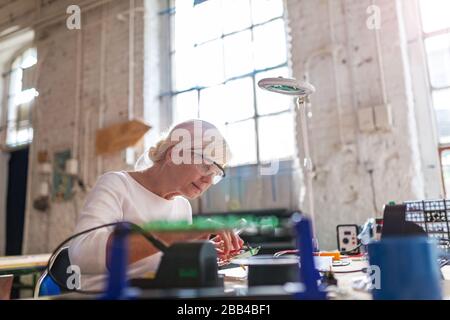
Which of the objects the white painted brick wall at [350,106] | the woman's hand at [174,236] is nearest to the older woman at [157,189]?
the woman's hand at [174,236]

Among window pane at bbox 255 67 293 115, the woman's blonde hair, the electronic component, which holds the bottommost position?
the electronic component

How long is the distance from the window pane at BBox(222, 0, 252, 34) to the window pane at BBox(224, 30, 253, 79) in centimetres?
6

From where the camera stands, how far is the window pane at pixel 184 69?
316 cm

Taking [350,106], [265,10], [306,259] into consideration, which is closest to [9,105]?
[265,10]

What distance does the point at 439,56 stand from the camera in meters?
2.17

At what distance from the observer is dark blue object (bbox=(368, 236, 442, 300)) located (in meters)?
0.40

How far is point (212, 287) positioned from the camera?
1.51 feet

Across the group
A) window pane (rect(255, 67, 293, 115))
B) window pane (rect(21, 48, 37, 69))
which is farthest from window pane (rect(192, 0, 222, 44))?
window pane (rect(21, 48, 37, 69))

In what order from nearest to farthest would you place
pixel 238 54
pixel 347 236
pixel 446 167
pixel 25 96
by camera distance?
pixel 347 236 → pixel 446 167 → pixel 238 54 → pixel 25 96

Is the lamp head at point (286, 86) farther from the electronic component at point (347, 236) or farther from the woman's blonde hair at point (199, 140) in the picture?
the electronic component at point (347, 236)

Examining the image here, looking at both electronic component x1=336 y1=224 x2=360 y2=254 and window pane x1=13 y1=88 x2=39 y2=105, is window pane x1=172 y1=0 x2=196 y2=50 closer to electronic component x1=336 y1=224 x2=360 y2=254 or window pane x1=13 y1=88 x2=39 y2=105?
window pane x1=13 y1=88 x2=39 y2=105

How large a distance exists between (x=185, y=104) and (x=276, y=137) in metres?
0.91

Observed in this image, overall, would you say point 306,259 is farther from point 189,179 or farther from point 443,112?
point 443,112

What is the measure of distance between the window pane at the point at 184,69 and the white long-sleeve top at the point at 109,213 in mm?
1983
